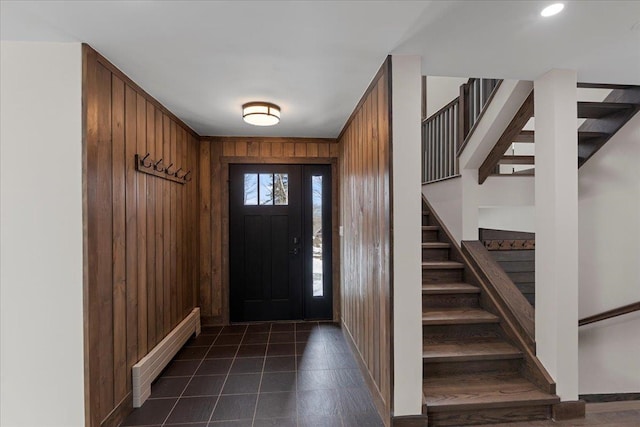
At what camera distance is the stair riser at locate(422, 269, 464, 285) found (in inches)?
125

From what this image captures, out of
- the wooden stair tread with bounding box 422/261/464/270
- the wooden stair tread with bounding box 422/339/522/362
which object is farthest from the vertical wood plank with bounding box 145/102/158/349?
the wooden stair tread with bounding box 422/261/464/270

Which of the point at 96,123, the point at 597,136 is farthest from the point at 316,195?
the point at 597,136

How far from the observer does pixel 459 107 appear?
11.8 feet

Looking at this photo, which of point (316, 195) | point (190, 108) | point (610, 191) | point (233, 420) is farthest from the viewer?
point (316, 195)

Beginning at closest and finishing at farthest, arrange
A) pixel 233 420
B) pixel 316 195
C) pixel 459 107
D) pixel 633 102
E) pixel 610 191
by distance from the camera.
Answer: pixel 233 420 → pixel 633 102 → pixel 610 191 → pixel 459 107 → pixel 316 195

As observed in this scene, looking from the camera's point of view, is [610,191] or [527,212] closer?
[610,191]

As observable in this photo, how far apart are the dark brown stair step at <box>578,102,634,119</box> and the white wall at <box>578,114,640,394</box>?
138 millimetres

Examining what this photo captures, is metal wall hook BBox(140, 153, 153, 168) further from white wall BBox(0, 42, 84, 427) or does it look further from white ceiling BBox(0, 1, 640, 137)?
white wall BBox(0, 42, 84, 427)

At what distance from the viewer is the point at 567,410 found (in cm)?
217

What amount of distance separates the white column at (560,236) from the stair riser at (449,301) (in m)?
0.64

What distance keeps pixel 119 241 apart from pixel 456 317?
262 centimetres

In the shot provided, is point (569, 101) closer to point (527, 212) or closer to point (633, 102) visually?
point (633, 102)

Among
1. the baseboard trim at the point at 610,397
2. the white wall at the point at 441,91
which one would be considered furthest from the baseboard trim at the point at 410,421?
the white wall at the point at 441,91

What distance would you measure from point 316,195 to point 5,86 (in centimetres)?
299
